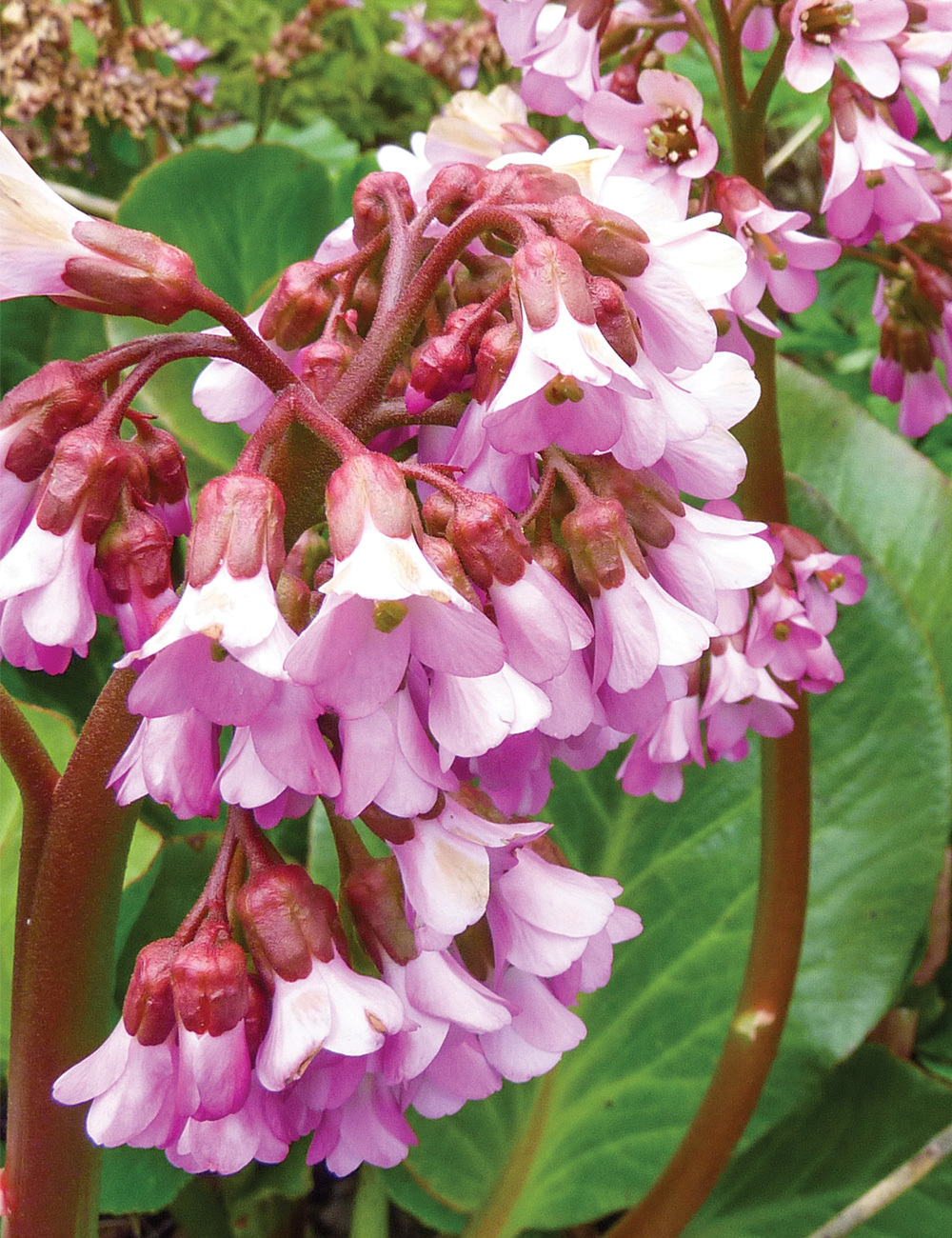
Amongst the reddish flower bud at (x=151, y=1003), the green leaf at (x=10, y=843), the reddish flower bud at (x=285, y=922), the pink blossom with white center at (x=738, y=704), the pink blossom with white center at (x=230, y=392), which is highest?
the pink blossom with white center at (x=230, y=392)

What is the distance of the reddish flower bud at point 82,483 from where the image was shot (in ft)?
1.37

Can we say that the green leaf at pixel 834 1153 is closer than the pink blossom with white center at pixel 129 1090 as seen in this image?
No

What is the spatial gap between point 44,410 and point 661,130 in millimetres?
461

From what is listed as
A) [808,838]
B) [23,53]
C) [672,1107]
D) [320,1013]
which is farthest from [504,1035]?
[23,53]

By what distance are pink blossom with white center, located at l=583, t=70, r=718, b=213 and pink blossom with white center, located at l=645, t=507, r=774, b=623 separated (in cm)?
30

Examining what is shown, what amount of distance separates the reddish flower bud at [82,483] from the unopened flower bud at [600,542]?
0.17 meters

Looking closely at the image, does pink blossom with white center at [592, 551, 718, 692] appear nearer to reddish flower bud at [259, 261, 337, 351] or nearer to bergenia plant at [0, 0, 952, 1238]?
bergenia plant at [0, 0, 952, 1238]

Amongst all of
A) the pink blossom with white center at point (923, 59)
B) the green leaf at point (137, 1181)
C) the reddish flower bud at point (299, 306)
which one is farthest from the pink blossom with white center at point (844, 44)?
the green leaf at point (137, 1181)

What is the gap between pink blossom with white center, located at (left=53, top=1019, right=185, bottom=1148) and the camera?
0.43 m

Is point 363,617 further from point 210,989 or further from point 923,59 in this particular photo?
point 923,59

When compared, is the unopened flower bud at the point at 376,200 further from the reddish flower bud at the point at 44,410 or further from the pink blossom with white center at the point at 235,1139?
the pink blossom with white center at the point at 235,1139

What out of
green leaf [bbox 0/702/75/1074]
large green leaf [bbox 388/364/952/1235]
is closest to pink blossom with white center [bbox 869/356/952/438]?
large green leaf [bbox 388/364/952/1235]

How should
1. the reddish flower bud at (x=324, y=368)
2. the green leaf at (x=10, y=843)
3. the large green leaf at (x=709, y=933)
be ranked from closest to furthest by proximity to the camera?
the reddish flower bud at (x=324, y=368) < the green leaf at (x=10, y=843) < the large green leaf at (x=709, y=933)

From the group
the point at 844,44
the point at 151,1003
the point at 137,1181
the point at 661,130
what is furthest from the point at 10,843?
the point at 844,44
